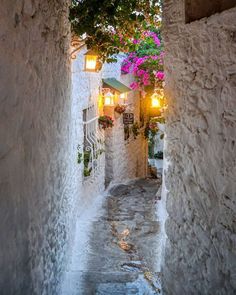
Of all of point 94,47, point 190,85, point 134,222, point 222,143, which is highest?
point 94,47

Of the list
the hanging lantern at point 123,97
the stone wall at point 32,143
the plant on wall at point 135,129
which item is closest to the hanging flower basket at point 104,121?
the hanging lantern at point 123,97

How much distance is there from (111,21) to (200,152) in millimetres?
3580

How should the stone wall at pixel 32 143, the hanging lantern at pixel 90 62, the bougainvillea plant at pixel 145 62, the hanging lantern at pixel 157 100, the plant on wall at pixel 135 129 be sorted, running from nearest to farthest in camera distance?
the stone wall at pixel 32 143 → the hanging lantern at pixel 90 62 → the hanging lantern at pixel 157 100 → the bougainvillea plant at pixel 145 62 → the plant on wall at pixel 135 129

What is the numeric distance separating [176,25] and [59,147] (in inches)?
74.0

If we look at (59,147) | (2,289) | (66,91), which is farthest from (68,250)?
(2,289)

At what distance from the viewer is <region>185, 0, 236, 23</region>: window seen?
294cm

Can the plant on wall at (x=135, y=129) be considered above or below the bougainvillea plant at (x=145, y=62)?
below

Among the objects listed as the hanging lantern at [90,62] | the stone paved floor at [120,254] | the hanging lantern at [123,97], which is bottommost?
the stone paved floor at [120,254]

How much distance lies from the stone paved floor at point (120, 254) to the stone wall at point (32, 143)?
0.51m

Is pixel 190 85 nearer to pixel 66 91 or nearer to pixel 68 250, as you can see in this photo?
pixel 66 91

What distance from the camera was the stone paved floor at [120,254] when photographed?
192 inches

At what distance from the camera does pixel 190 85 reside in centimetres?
334

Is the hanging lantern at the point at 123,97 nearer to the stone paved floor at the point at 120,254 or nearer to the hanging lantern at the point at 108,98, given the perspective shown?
the hanging lantern at the point at 108,98

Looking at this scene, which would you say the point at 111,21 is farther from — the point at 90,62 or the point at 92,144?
the point at 92,144
